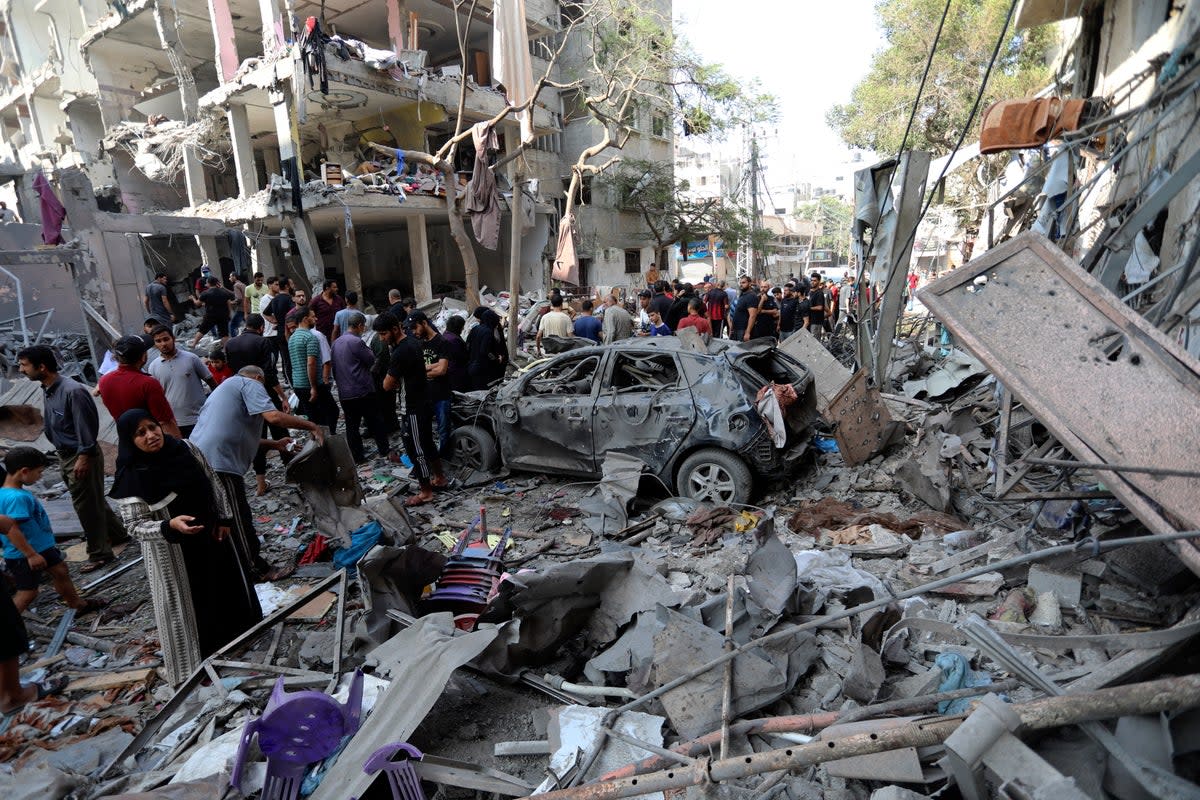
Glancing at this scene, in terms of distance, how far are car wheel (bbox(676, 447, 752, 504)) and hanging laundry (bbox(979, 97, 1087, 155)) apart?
4.91 metres

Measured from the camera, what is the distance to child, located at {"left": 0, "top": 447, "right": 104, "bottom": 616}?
402 cm

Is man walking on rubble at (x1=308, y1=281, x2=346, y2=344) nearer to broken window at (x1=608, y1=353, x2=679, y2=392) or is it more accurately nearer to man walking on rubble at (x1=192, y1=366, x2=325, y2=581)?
man walking on rubble at (x1=192, y1=366, x2=325, y2=581)

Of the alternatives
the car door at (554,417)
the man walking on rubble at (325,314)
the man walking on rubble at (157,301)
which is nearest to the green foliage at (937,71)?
the car door at (554,417)

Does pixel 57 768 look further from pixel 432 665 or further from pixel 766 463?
pixel 766 463

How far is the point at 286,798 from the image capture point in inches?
105

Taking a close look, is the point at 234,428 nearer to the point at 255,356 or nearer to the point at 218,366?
the point at 218,366

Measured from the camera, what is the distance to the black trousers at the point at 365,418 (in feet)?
23.2

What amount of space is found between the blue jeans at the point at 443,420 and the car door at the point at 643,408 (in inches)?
76.4

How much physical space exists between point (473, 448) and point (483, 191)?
6.39 metres

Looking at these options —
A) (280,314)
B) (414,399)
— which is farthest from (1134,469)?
(280,314)

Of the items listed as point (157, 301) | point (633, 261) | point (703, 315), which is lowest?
point (703, 315)

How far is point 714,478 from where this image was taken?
5.70m

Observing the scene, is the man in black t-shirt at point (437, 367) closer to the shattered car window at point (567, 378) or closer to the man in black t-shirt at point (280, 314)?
the shattered car window at point (567, 378)

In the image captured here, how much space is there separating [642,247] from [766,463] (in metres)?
22.2
